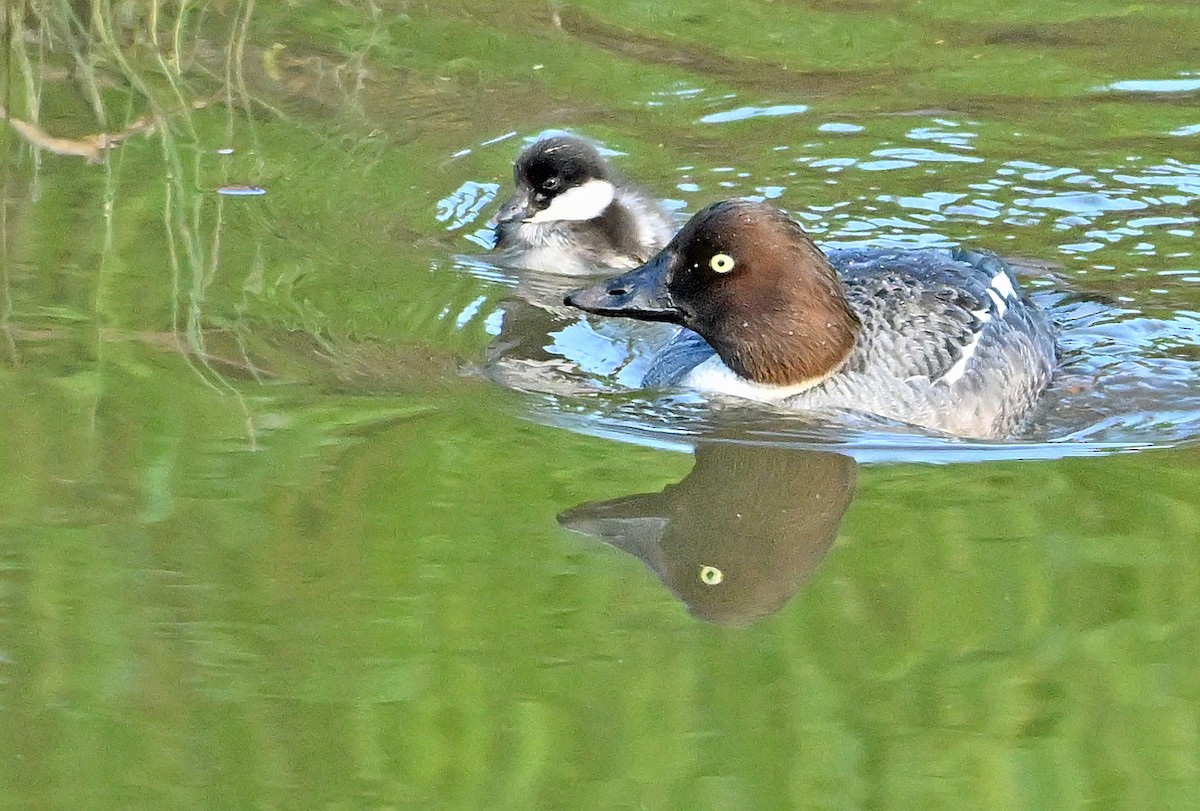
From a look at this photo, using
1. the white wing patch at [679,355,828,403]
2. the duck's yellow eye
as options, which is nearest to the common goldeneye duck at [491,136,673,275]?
the white wing patch at [679,355,828,403]

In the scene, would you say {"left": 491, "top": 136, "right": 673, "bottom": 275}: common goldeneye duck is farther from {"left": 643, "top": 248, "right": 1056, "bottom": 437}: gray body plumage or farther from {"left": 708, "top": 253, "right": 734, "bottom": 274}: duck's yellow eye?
{"left": 708, "top": 253, "right": 734, "bottom": 274}: duck's yellow eye

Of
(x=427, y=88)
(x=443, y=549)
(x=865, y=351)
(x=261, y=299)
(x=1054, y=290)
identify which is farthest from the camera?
(x=427, y=88)

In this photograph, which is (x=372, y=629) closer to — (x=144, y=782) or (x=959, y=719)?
(x=144, y=782)

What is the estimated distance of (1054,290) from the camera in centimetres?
683

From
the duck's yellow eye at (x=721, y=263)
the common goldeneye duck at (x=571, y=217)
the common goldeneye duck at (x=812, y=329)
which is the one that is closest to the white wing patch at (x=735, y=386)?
the common goldeneye duck at (x=812, y=329)

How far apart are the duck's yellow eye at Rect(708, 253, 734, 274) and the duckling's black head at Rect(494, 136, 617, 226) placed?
182cm

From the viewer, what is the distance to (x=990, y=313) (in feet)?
19.6

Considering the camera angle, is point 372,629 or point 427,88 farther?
point 427,88

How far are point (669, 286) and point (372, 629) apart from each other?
6.45 ft

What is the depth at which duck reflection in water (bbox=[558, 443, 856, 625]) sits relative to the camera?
4309mm

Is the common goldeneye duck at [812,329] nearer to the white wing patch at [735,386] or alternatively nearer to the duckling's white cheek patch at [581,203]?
the white wing patch at [735,386]

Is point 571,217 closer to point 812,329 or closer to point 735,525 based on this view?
point 812,329

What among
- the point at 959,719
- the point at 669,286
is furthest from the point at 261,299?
the point at 959,719

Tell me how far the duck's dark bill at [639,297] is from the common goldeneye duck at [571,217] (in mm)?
1722
